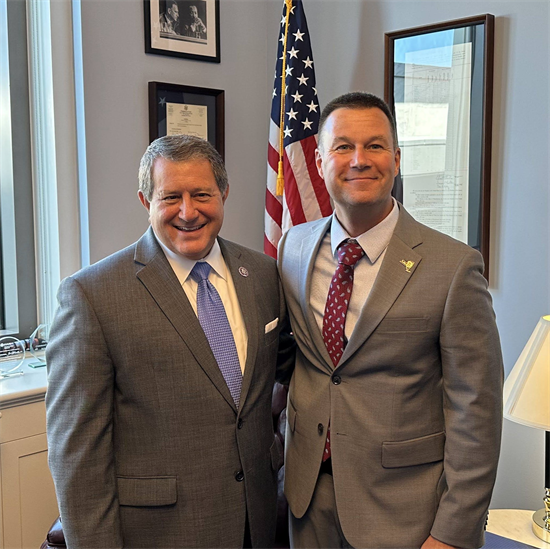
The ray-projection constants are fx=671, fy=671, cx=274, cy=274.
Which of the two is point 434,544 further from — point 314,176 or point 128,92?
point 128,92

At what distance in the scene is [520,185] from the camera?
8.21 ft

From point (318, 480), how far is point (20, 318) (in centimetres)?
167

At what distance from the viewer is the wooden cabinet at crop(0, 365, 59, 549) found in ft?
7.66

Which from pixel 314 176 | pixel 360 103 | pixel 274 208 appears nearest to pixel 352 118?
pixel 360 103

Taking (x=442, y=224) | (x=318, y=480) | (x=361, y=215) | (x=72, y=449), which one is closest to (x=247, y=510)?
(x=318, y=480)

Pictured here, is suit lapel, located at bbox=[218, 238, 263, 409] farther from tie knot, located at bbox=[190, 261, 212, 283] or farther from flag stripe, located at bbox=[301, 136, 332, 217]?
flag stripe, located at bbox=[301, 136, 332, 217]

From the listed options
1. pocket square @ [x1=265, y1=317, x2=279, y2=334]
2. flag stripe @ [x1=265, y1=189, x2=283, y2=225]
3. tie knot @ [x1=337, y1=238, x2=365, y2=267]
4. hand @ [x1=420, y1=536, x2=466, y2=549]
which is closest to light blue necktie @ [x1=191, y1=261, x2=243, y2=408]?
pocket square @ [x1=265, y1=317, x2=279, y2=334]

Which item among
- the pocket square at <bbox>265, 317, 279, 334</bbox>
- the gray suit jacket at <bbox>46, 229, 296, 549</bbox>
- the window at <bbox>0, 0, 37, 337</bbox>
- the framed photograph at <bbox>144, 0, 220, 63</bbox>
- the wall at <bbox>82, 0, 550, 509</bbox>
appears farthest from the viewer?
the framed photograph at <bbox>144, 0, 220, 63</bbox>

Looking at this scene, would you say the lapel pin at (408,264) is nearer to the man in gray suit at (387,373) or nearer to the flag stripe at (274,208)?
the man in gray suit at (387,373)

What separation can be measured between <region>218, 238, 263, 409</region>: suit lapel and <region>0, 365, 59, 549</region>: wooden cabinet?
1062 mm

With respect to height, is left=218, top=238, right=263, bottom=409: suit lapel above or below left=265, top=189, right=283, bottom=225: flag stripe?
below

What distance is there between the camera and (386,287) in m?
1.57

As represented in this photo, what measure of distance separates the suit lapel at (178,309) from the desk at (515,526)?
1.18 m

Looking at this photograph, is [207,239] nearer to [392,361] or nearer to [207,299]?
[207,299]
